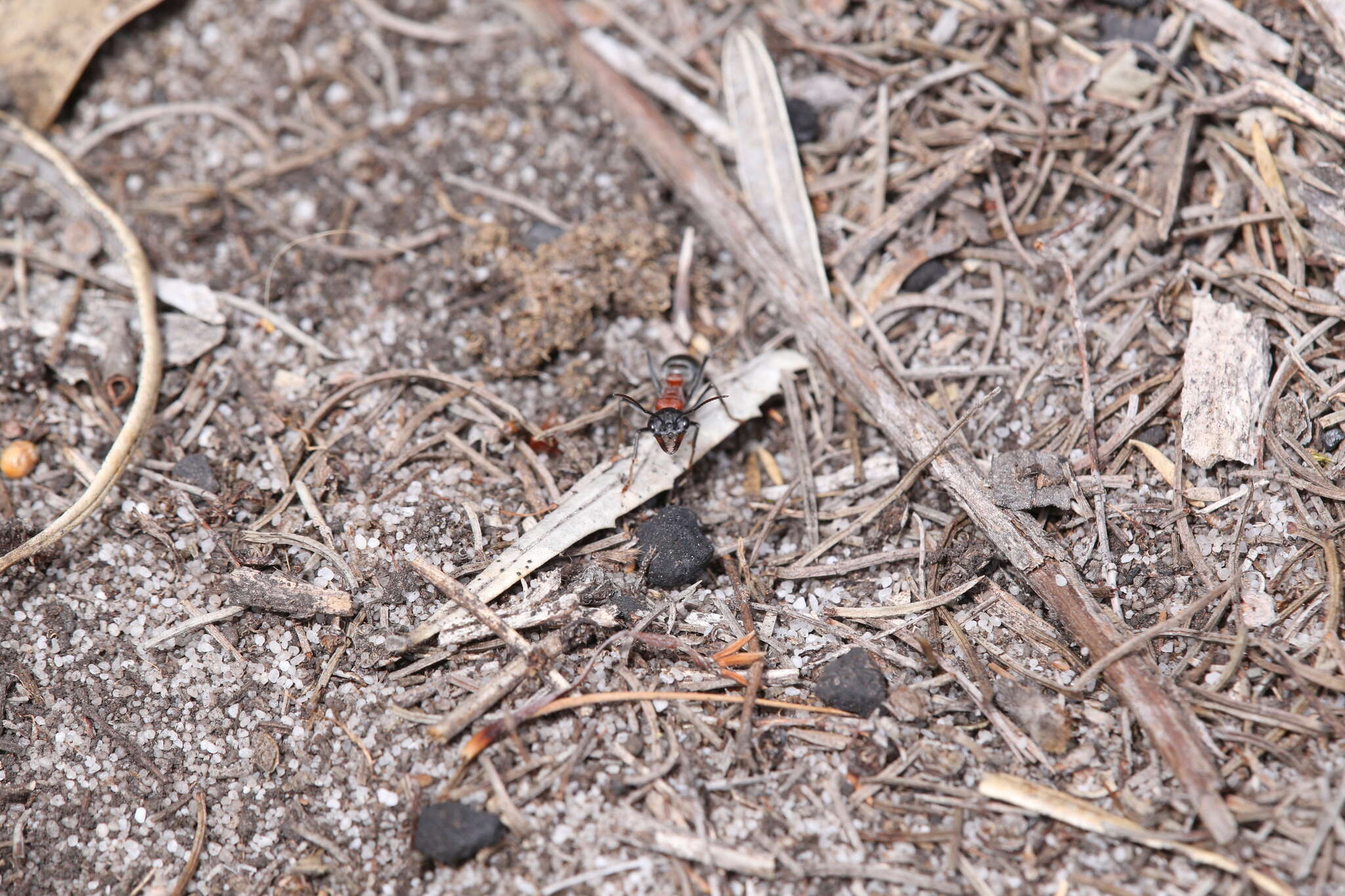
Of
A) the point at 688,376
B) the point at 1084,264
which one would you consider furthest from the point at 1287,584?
the point at 688,376

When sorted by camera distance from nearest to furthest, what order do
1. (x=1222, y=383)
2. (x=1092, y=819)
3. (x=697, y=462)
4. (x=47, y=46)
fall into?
1. (x=1092, y=819)
2. (x=1222, y=383)
3. (x=697, y=462)
4. (x=47, y=46)

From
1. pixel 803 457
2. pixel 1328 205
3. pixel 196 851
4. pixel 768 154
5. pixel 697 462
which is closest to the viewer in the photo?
pixel 196 851

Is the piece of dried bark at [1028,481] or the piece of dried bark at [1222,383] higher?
the piece of dried bark at [1222,383]

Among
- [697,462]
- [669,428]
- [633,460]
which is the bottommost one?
[697,462]

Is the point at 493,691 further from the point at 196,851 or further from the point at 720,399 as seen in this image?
the point at 720,399

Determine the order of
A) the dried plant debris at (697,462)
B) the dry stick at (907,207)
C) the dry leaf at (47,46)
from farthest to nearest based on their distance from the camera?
the dry leaf at (47,46) < the dry stick at (907,207) < the dried plant debris at (697,462)

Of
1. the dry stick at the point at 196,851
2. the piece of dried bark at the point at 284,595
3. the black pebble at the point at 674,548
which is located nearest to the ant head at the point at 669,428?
the black pebble at the point at 674,548

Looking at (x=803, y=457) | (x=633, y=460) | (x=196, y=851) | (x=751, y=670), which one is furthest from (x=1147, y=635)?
(x=196, y=851)

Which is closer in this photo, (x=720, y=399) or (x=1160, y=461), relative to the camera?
(x=1160, y=461)

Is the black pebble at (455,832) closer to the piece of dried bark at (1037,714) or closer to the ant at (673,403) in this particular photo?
the ant at (673,403)
